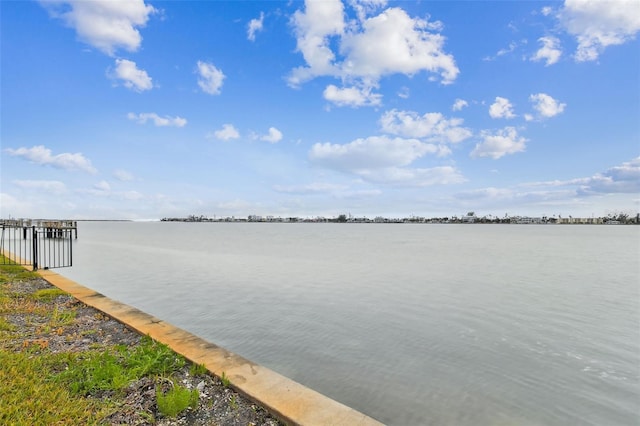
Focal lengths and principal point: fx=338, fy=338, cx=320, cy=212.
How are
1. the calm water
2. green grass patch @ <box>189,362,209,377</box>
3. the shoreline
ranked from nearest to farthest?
1. the shoreline
2. green grass patch @ <box>189,362,209,377</box>
3. the calm water

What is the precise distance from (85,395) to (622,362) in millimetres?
9026

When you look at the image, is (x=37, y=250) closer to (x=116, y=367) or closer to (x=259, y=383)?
(x=116, y=367)

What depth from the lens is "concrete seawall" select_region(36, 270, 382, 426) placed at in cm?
332

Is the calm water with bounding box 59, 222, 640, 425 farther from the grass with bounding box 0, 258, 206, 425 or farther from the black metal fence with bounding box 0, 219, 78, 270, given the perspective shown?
the grass with bounding box 0, 258, 206, 425

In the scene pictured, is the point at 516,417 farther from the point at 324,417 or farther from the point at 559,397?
the point at 324,417

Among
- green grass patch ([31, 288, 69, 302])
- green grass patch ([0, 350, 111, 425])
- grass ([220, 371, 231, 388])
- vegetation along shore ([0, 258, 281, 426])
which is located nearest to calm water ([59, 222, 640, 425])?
grass ([220, 371, 231, 388])

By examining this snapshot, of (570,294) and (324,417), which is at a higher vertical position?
(324,417)

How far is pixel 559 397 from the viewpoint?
5.17 meters

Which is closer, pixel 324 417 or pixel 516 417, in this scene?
pixel 324 417

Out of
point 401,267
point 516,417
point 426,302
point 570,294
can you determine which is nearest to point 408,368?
point 516,417

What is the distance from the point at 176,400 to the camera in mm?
3453

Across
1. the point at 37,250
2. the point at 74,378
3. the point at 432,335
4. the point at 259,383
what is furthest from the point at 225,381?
the point at 37,250

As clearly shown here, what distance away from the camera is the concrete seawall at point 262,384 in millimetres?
3322

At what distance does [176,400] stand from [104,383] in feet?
3.53
